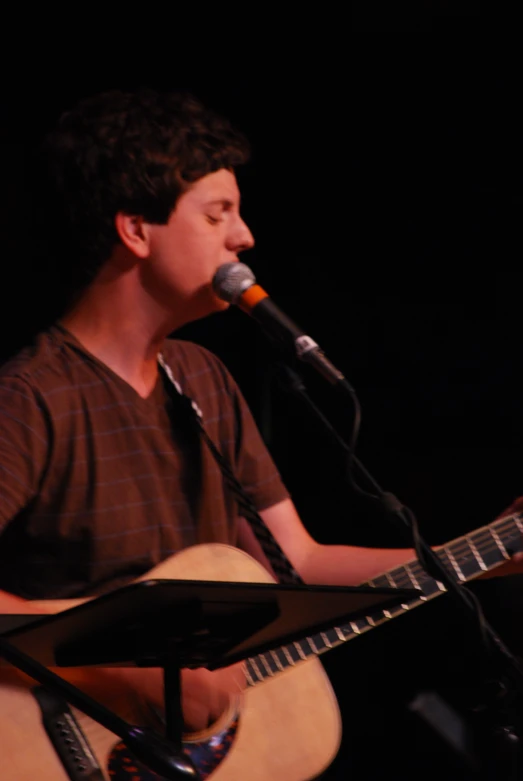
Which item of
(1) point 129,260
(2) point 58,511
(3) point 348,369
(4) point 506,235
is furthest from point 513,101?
(2) point 58,511

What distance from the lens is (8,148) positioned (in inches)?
105

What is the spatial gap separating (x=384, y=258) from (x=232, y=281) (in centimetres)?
130

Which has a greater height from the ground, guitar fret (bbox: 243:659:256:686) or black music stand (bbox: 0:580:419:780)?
black music stand (bbox: 0:580:419:780)

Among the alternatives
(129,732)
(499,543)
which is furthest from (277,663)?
(129,732)

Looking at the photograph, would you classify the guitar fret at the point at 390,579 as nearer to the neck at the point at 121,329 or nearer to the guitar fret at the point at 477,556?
the guitar fret at the point at 477,556

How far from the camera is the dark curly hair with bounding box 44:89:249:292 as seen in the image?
233 cm

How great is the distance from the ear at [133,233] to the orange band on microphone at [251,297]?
0.47 m

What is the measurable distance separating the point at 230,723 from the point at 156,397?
827 mm

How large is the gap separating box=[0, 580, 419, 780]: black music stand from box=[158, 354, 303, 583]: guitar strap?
759mm

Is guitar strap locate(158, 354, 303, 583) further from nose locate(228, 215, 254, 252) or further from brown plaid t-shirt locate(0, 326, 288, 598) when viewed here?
nose locate(228, 215, 254, 252)

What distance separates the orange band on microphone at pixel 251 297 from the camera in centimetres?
187

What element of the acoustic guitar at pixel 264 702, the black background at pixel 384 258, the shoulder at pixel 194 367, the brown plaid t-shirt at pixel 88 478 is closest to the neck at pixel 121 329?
the brown plaid t-shirt at pixel 88 478

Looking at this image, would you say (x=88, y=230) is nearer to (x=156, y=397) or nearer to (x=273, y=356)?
(x=156, y=397)

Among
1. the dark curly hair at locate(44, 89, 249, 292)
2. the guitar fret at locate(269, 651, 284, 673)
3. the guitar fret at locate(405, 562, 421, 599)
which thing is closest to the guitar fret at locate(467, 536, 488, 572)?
the guitar fret at locate(405, 562, 421, 599)
